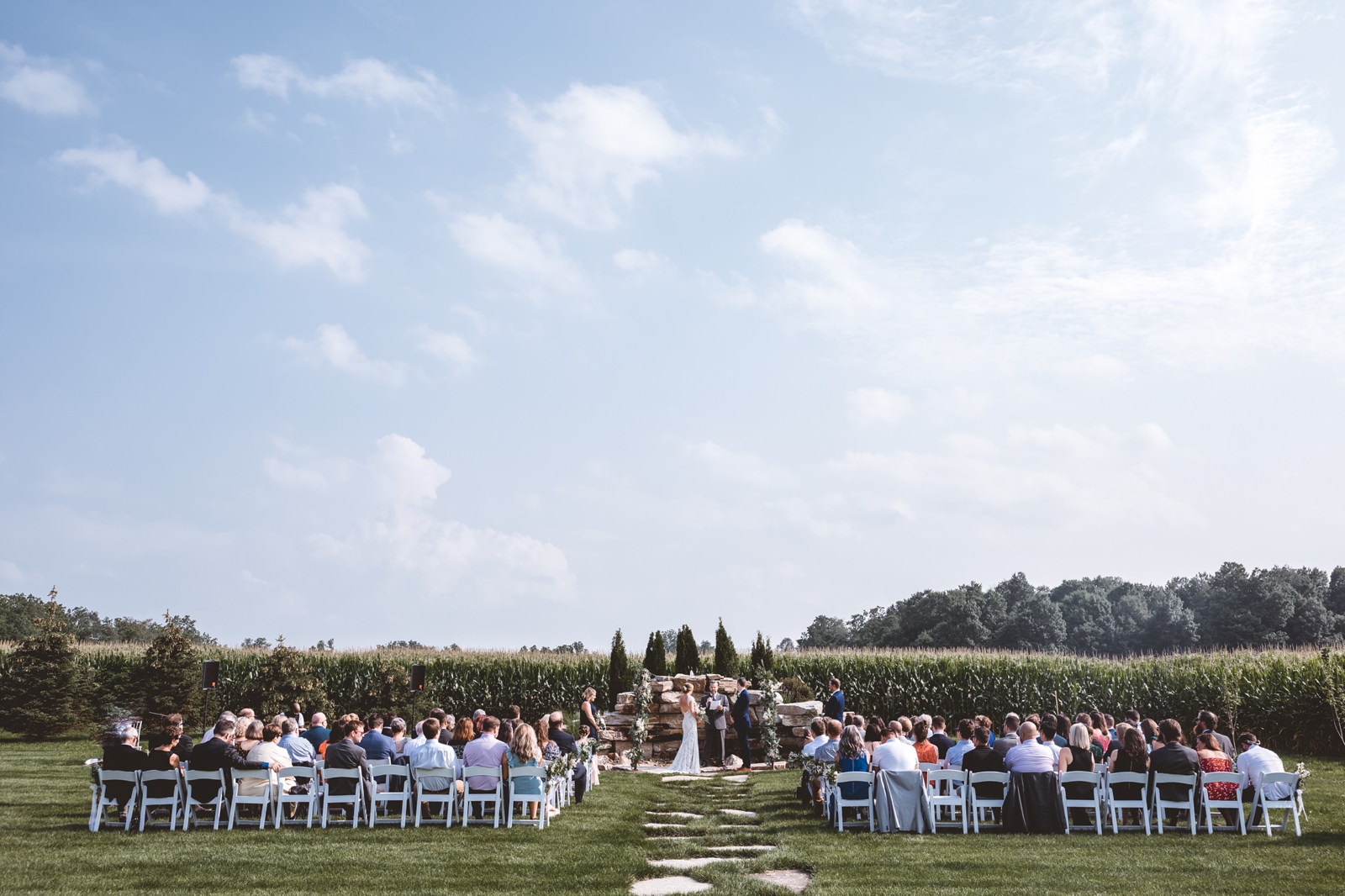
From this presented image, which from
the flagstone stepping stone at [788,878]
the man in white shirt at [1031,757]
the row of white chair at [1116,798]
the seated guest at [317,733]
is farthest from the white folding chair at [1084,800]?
the seated guest at [317,733]

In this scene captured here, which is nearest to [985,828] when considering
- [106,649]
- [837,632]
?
[106,649]

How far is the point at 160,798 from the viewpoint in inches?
441

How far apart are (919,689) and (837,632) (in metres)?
61.0

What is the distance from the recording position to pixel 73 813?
487 inches

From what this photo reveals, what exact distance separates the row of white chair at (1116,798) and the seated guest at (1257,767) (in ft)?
0.23

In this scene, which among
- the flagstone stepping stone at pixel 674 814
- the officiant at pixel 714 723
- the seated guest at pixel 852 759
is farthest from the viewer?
the officiant at pixel 714 723

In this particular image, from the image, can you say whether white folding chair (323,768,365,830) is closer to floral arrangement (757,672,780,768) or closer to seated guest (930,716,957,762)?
seated guest (930,716,957,762)

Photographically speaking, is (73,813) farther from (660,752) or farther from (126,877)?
(660,752)

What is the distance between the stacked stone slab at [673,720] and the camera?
2302 centimetres

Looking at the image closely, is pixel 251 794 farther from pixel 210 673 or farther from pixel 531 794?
pixel 210 673

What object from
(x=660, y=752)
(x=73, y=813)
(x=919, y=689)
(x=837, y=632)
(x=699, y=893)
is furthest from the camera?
(x=837, y=632)

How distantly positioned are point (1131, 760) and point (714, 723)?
39.9 feet

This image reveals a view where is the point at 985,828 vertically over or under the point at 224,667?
under

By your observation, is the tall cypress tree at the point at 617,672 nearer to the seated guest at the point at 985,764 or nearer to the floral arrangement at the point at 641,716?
the floral arrangement at the point at 641,716
